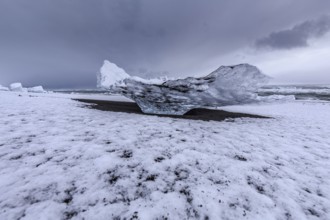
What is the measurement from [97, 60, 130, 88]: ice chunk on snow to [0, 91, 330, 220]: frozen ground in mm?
6859

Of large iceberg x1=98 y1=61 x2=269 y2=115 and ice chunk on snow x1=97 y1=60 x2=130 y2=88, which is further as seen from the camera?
ice chunk on snow x1=97 y1=60 x2=130 y2=88

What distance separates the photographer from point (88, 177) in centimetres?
325

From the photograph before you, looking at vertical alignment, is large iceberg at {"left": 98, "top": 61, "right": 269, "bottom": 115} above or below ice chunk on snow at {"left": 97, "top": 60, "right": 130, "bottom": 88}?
below

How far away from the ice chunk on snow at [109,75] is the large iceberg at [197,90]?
3.21ft

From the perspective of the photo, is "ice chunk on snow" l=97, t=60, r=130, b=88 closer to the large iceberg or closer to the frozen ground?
the large iceberg

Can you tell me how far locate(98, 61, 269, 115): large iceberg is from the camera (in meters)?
8.11

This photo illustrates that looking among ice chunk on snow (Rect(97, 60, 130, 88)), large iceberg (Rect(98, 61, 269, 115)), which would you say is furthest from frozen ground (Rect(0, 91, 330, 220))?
ice chunk on snow (Rect(97, 60, 130, 88))

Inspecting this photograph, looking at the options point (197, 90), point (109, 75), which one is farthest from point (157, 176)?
point (109, 75)

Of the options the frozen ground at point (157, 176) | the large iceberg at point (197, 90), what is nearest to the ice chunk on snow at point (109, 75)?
the large iceberg at point (197, 90)

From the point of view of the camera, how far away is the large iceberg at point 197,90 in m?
8.11

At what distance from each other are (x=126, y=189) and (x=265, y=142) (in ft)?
16.0

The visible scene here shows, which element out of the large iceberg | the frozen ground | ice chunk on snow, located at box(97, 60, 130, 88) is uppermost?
ice chunk on snow, located at box(97, 60, 130, 88)

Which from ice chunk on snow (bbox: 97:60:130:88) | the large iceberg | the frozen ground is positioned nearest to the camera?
the frozen ground

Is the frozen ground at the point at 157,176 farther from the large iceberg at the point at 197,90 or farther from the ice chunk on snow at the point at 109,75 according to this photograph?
the ice chunk on snow at the point at 109,75
